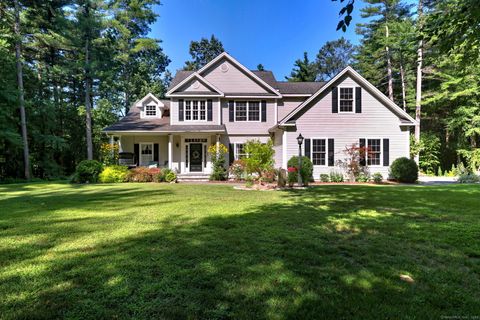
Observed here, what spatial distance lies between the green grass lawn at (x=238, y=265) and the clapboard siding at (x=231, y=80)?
15.1 m

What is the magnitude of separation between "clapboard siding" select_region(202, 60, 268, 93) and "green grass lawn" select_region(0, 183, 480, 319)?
1510cm

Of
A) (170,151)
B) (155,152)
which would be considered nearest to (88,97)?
(155,152)

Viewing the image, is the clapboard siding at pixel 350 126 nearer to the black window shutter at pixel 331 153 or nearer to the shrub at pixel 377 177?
the black window shutter at pixel 331 153

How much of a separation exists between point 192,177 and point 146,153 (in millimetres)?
4550

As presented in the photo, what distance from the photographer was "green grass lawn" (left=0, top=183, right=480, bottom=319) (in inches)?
97.6

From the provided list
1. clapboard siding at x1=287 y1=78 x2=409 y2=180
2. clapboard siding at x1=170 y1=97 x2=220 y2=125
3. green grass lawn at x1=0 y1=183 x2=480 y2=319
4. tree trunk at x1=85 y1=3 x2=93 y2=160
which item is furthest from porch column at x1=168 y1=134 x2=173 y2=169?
green grass lawn at x1=0 y1=183 x2=480 y2=319

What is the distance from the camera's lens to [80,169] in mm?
14906

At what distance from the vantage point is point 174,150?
19516 millimetres

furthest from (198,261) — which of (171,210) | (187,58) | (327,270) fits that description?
(187,58)

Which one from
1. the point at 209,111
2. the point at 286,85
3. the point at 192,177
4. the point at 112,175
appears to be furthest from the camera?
the point at 286,85

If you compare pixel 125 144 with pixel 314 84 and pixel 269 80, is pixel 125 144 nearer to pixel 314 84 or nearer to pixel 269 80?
pixel 269 80

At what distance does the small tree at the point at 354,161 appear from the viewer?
53.6 ft

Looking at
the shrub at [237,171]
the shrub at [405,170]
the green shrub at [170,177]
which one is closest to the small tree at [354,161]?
the shrub at [405,170]

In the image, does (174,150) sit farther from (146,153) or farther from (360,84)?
(360,84)
